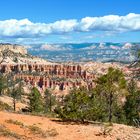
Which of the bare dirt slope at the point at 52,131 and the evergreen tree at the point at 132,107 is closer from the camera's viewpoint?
the bare dirt slope at the point at 52,131

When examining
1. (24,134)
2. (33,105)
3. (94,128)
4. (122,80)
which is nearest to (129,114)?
(33,105)

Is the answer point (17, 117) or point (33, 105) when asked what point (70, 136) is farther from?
point (33, 105)

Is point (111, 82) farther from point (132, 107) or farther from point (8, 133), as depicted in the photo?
point (132, 107)

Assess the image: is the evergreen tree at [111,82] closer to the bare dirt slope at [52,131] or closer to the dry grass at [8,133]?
the bare dirt slope at [52,131]

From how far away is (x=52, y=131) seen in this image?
37156mm

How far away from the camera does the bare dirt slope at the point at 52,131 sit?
1382 inches

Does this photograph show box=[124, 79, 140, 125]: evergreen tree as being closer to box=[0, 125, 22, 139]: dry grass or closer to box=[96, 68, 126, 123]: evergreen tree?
box=[96, 68, 126, 123]: evergreen tree

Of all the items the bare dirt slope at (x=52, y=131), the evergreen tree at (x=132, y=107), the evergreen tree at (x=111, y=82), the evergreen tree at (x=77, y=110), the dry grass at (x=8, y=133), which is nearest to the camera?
the dry grass at (x=8, y=133)

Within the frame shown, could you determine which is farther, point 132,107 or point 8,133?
point 132,107

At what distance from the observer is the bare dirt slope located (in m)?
35.1

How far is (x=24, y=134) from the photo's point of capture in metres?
35.3

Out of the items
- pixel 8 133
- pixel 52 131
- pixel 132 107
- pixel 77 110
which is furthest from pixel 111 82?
pixel 132 107

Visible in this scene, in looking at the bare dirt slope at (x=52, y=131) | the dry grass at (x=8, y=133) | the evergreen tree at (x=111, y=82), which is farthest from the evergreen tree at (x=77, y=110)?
the dry grass at (x=8, y=133)

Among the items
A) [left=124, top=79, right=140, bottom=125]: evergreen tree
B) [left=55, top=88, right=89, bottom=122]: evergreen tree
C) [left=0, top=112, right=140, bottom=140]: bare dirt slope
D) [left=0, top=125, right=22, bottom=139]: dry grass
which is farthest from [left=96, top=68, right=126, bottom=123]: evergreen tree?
[left=124, top=79, right=140, bottom=125]: evergreen tree
